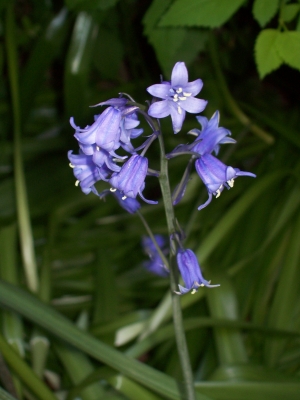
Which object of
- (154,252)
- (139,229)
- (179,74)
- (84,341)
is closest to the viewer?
(179,74)

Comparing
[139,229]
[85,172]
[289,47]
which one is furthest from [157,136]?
[139,229]

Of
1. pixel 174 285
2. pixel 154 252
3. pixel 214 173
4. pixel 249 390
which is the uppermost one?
pixel 214 173

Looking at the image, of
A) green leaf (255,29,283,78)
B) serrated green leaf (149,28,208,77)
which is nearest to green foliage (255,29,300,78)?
green leaf (255,29,283,78)

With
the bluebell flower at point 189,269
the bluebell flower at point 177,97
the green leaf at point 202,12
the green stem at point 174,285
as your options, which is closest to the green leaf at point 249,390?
the green stem at point 174,285

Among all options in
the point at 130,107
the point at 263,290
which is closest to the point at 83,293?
the point at 263,290

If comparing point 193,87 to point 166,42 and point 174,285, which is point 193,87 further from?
point 166,42

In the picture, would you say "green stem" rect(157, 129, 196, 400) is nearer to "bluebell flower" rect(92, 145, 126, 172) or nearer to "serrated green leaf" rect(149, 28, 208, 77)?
"bluebell flower" rect(92, 145, 126, 172)

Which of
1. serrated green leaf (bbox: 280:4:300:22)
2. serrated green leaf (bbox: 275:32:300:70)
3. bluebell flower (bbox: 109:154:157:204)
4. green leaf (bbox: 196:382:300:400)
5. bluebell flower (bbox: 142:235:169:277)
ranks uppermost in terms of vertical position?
serrated green leaf (bbox: 280:4:300:22)
